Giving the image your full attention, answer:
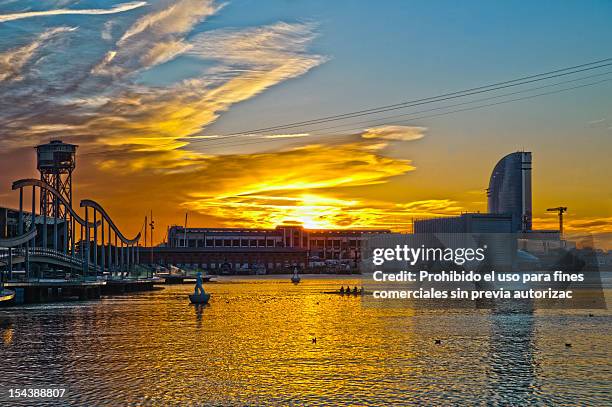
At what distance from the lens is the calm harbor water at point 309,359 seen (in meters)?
38.2

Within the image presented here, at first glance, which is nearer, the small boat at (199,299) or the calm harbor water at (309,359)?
the calm harbor water at (309,359)

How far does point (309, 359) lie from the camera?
5019 centimetres

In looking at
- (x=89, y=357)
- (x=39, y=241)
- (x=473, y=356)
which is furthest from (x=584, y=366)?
(x=39, y=241)

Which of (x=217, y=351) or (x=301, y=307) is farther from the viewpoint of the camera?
(x=301, y=307)

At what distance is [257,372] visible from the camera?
4497cm

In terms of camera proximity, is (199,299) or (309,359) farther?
(199,299)

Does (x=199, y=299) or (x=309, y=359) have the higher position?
(x=199, y=299)

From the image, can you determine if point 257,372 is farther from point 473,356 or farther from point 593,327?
point 593,327

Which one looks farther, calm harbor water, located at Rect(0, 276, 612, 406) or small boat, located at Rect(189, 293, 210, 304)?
small boat, located at Rect(189, 293, 210, 304)

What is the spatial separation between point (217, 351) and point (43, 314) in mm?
41501

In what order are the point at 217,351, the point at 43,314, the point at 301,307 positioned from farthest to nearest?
1. the point at 301,307
2. the point at 43,314
3. the point at 217,351

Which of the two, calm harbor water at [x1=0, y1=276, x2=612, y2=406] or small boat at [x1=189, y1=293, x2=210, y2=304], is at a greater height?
small boat at [x1=189, y1=293, x2=210, y2=304]

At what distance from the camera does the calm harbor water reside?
3816 centimetres

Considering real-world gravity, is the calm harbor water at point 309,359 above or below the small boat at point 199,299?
below
